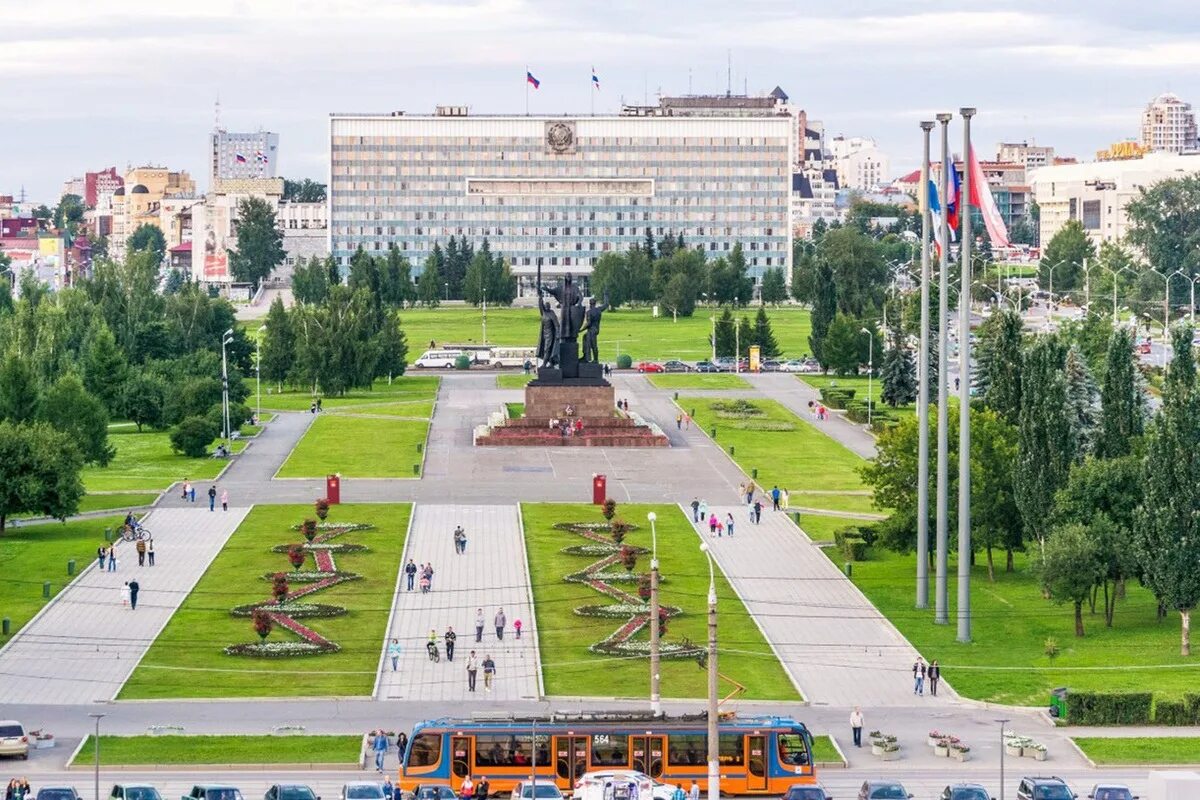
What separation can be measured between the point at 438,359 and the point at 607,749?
393 ft

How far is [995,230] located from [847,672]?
1240 centimetres

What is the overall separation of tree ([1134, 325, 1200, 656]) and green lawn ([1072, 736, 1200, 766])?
10.1 metres

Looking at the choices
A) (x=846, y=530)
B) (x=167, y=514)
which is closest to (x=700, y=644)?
(x=846, y=530)

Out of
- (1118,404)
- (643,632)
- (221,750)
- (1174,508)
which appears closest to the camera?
(221,750)

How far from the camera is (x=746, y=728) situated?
49.8 meters

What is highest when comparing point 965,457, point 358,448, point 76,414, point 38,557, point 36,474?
point 965,457

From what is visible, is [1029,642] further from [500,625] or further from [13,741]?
[13,741]

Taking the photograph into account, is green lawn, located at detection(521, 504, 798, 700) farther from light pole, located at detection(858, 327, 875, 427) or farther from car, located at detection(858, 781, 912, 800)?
light pole, located at detection(858, 327, 875, 427)

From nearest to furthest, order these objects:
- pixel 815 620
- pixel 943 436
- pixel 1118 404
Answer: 1. pixel 943 436
2. pixel 815 620
3. pixel 1118 404

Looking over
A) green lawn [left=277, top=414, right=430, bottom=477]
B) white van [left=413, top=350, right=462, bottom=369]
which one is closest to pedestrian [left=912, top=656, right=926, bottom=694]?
green lawn [left=277, top=414, right=430, bottom=477]

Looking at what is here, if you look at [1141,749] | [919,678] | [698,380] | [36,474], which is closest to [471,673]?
[919,678]

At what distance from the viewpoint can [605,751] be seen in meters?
49.3

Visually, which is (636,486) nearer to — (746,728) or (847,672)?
(847,672)

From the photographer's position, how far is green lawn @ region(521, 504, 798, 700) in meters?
61.2
